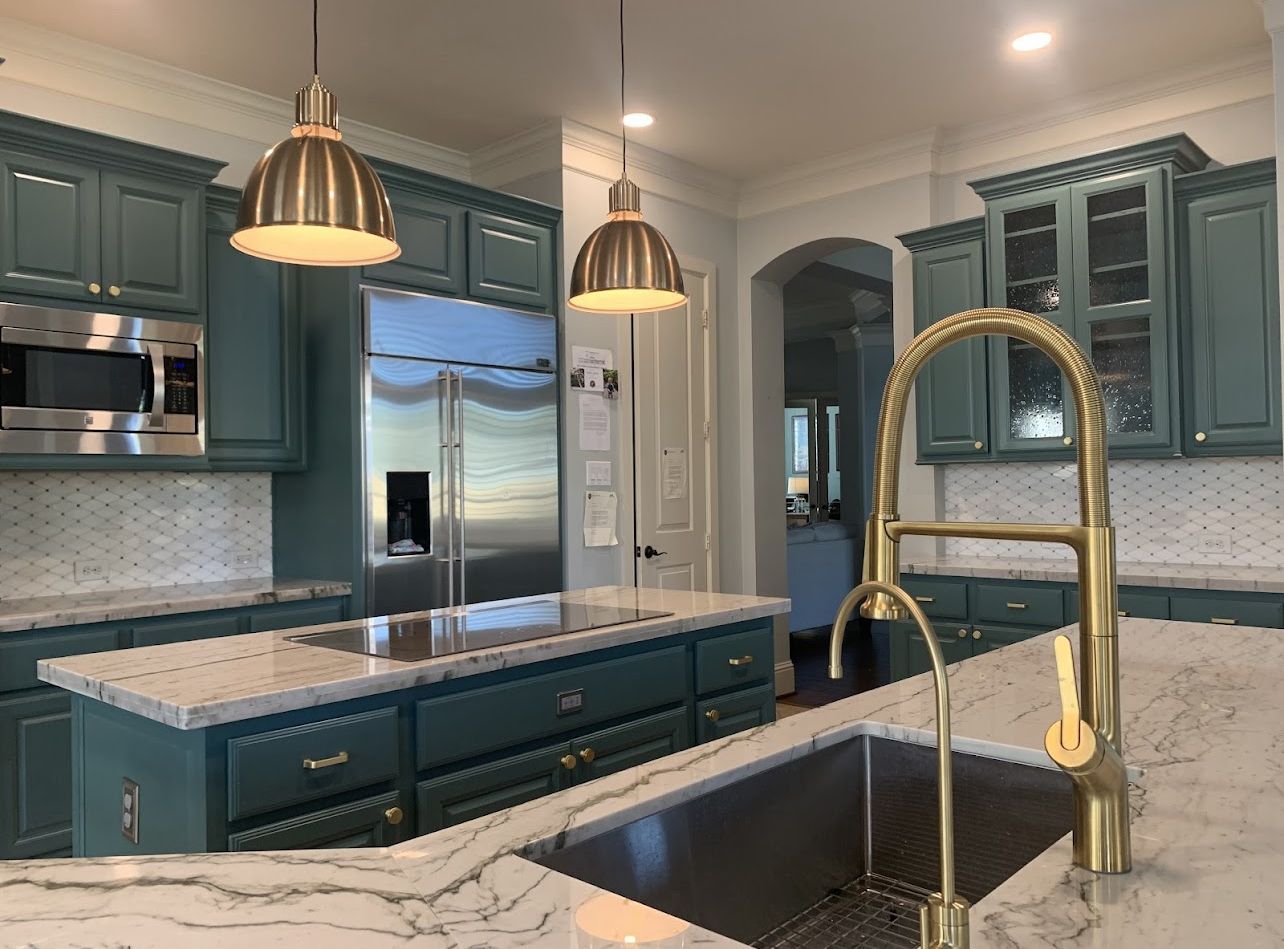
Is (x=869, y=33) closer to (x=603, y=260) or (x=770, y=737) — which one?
(x=603, y=260)

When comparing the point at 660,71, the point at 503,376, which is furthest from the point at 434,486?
the point at 660,71

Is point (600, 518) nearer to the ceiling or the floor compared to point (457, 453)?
nearer to the floor

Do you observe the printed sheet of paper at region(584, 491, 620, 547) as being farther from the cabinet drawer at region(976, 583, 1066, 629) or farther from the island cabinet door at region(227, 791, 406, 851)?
the island cabinet door at region(227, 791, 406, 851)

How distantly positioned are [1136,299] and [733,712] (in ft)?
8.18

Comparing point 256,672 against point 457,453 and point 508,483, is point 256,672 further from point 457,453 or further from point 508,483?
point 508,483

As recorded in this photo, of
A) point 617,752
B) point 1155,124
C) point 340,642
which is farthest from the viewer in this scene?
point 1155,124

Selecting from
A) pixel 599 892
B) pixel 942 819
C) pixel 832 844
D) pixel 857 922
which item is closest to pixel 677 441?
pixel 832 844

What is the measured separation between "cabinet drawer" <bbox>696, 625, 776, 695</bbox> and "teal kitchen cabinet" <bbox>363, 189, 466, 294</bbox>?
2.05 m

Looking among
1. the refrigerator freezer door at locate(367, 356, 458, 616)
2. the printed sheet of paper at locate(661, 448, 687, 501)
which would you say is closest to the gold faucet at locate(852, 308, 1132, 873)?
the refrigerator freezer door at locate(367, 356, 458, 616)

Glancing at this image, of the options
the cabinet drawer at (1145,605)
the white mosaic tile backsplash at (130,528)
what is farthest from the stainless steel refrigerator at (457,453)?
the cabinet drawer at (1145,605)

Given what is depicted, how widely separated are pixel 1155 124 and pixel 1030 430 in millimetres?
1471

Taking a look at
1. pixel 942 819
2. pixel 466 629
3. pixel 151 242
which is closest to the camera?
pixel 942 819

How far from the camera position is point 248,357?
12.8 ft

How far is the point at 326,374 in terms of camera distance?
393 centimetres
